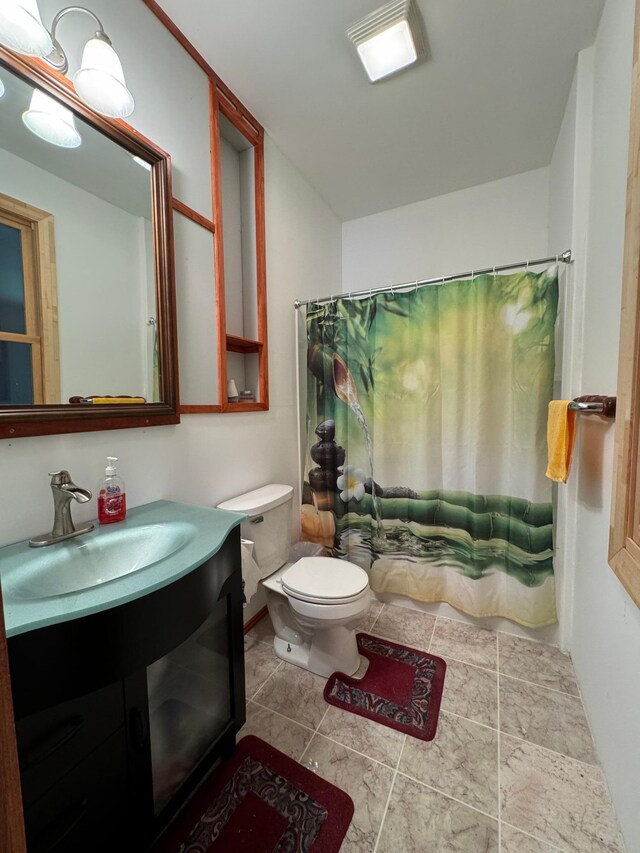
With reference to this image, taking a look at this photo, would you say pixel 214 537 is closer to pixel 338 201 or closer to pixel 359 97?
pixel 359 97

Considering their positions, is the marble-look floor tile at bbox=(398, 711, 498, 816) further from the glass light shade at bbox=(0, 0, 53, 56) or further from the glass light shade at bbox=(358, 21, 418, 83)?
the glass light shade at bbox=(358, 21, 418, 83)

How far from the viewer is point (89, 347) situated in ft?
3.35

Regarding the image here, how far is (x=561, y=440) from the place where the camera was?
1.24 metres

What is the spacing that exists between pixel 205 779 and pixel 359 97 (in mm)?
2775

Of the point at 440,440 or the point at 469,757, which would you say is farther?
the point at 440,440

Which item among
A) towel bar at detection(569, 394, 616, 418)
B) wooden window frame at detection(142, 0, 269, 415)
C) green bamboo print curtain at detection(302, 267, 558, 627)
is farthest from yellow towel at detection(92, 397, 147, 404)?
towel bar at detection(569, 394, 616, 418)

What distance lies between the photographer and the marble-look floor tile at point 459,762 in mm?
1004

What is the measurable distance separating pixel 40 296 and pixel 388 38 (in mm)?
1603

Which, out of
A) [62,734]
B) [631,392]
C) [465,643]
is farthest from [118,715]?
[465,643]

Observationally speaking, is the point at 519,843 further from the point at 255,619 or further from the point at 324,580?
the point at 255,619

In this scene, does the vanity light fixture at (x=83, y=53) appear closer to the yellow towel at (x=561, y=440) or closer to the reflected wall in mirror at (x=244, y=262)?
the reflected wall in mirror at (x=244, y=262)

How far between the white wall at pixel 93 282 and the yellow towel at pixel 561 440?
1551 millimetres

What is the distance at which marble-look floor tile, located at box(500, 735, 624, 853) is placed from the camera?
2.96 ft

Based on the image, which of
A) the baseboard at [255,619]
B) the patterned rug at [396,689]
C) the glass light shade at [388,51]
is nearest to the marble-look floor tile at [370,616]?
the patterned rug at [396,689]
